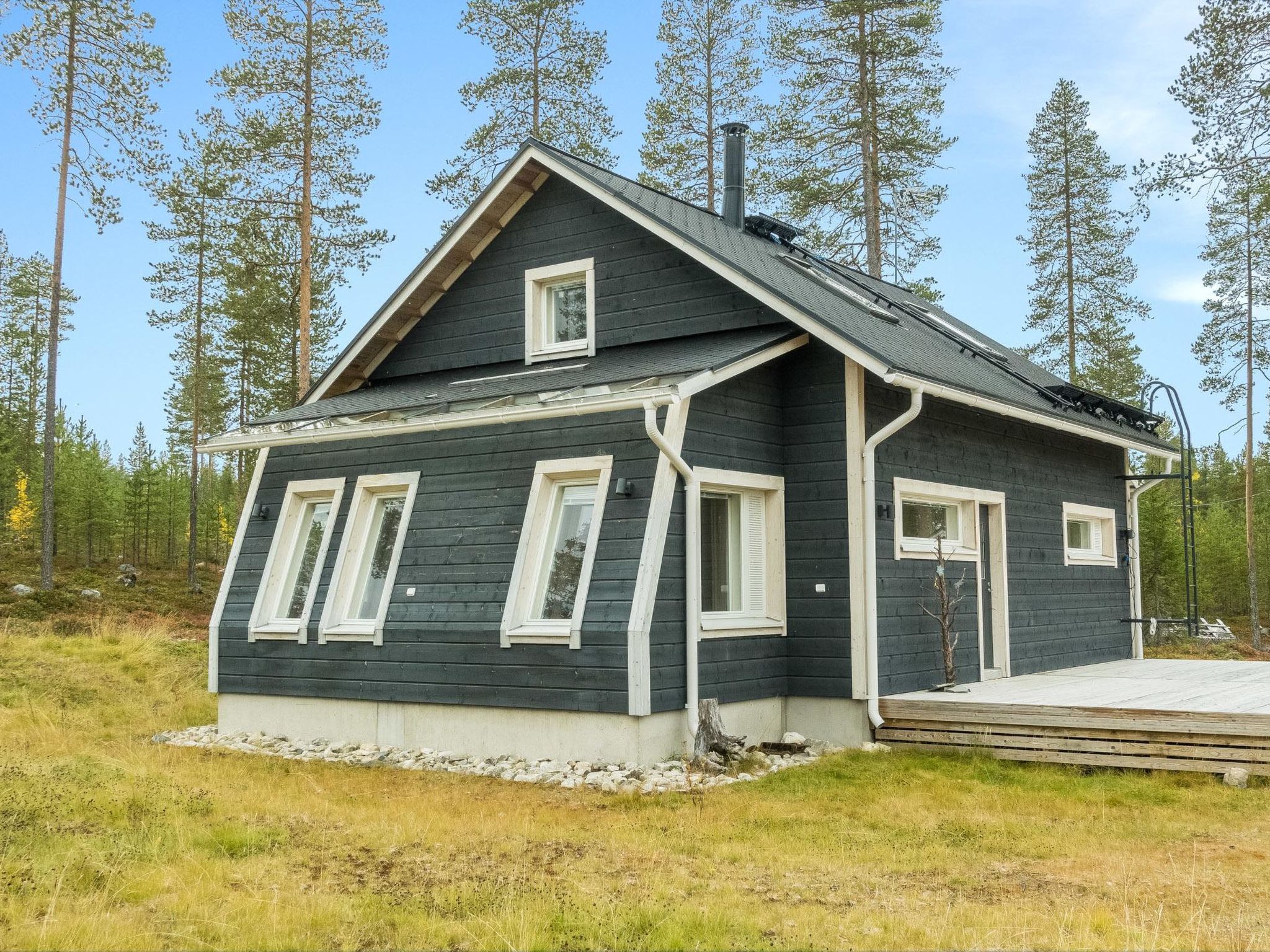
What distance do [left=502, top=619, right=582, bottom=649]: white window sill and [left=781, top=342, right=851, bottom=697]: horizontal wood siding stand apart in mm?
2210

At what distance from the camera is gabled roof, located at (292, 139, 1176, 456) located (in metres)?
10.1

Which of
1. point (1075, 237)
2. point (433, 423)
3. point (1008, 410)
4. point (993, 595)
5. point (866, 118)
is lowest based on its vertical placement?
point (993, 595)

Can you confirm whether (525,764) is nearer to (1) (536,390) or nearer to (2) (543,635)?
(2) (543,635)

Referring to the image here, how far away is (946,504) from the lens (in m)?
11.6

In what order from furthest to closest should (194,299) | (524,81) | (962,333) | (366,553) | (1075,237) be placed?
(194,299), (1075,237), (524,81), (962,333), (366,553)

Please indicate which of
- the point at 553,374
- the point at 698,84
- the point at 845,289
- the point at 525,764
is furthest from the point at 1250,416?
the point at 525,764

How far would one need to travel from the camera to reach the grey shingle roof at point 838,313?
10.1 meters

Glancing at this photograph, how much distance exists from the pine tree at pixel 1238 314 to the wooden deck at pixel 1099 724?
67.7 feet

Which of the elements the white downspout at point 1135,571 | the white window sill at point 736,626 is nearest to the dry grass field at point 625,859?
the white window sill at point 736,626

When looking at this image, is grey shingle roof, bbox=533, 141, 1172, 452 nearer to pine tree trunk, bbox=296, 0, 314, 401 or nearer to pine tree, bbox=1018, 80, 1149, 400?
pine tree trunk, bbox=296, 0, 314, 401

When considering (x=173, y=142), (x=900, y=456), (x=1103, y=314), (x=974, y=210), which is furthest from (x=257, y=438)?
(x=1103, y=314)

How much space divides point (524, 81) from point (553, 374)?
13.2 metres

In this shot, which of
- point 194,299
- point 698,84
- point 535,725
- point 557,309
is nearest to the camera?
point 535,725

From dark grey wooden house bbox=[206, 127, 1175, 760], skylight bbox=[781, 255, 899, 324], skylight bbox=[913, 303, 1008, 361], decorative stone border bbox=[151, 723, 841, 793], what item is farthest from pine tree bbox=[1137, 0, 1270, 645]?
decorative stone border bbox=[151, 723, 841, 793]
